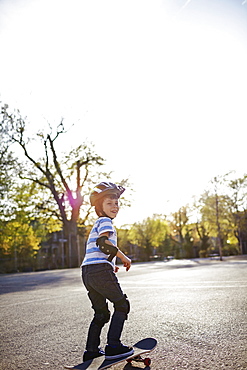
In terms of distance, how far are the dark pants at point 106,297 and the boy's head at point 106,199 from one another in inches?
17.8

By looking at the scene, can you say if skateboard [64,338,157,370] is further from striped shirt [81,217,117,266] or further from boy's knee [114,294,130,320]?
striped shirt [81,217,117,266]

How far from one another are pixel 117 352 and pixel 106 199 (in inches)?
46.8

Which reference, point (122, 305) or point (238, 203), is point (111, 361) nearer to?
point (122, 305)

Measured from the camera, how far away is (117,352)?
117 inches

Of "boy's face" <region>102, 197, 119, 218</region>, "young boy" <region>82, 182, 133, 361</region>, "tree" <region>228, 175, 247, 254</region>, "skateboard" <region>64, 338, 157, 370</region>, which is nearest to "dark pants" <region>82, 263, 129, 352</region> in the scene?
"young boy" <region>82, 182, 133, 361</region>

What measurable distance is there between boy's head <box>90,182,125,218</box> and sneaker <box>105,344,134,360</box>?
1.02m

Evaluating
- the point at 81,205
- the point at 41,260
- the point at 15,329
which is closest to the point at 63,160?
the point at 81,205

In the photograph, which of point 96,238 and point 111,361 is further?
point 96,238

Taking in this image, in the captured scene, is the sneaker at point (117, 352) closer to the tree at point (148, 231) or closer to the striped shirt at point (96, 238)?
the striped shirt at point (96, 238)

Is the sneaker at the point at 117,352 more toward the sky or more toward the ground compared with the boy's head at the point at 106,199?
more toward the ground

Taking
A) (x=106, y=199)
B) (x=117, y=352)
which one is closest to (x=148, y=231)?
(x=106, y=199)

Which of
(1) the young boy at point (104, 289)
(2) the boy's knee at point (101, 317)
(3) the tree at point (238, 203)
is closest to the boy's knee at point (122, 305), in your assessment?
(1) the young boy at point (104, 289)

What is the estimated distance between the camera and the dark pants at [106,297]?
3.08 metres

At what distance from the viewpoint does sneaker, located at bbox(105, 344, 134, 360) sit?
294cm
